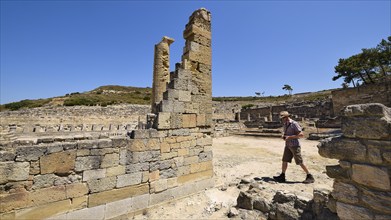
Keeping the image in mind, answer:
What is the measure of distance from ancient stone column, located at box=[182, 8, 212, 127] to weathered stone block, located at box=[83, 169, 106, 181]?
3301mm

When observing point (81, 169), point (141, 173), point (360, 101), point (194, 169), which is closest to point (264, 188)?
point (194, 169)

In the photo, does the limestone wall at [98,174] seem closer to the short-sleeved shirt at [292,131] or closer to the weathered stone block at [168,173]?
the weathered stone block at [168,173]

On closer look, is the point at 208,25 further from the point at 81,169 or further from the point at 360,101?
the point at 360,101

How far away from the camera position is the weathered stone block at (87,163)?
4.54m

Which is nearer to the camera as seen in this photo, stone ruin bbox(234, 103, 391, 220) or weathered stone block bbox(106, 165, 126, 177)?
stone ruin bbox(234, 103, 391, 220)

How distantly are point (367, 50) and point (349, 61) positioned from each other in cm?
324

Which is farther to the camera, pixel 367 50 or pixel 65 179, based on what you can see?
pixel 367 50

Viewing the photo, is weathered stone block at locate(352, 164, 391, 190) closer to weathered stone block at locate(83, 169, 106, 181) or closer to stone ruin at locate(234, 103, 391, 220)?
stone ruin at locate(234, 103, 391, 220)

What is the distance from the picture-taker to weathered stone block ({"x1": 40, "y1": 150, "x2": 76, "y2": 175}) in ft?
13.8

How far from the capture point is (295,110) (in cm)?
3597

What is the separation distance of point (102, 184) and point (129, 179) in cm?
64

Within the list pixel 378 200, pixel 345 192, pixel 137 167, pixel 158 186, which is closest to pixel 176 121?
pixel 137 167

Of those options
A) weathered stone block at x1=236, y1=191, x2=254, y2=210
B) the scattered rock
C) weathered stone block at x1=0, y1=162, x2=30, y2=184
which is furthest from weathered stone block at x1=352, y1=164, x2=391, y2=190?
weathered stone block at x1=0, y1=162, x2=30, y2=184

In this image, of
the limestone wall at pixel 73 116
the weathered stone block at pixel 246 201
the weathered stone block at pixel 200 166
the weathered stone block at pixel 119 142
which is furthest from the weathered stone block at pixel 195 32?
the limestone wall at pixel 73 116
